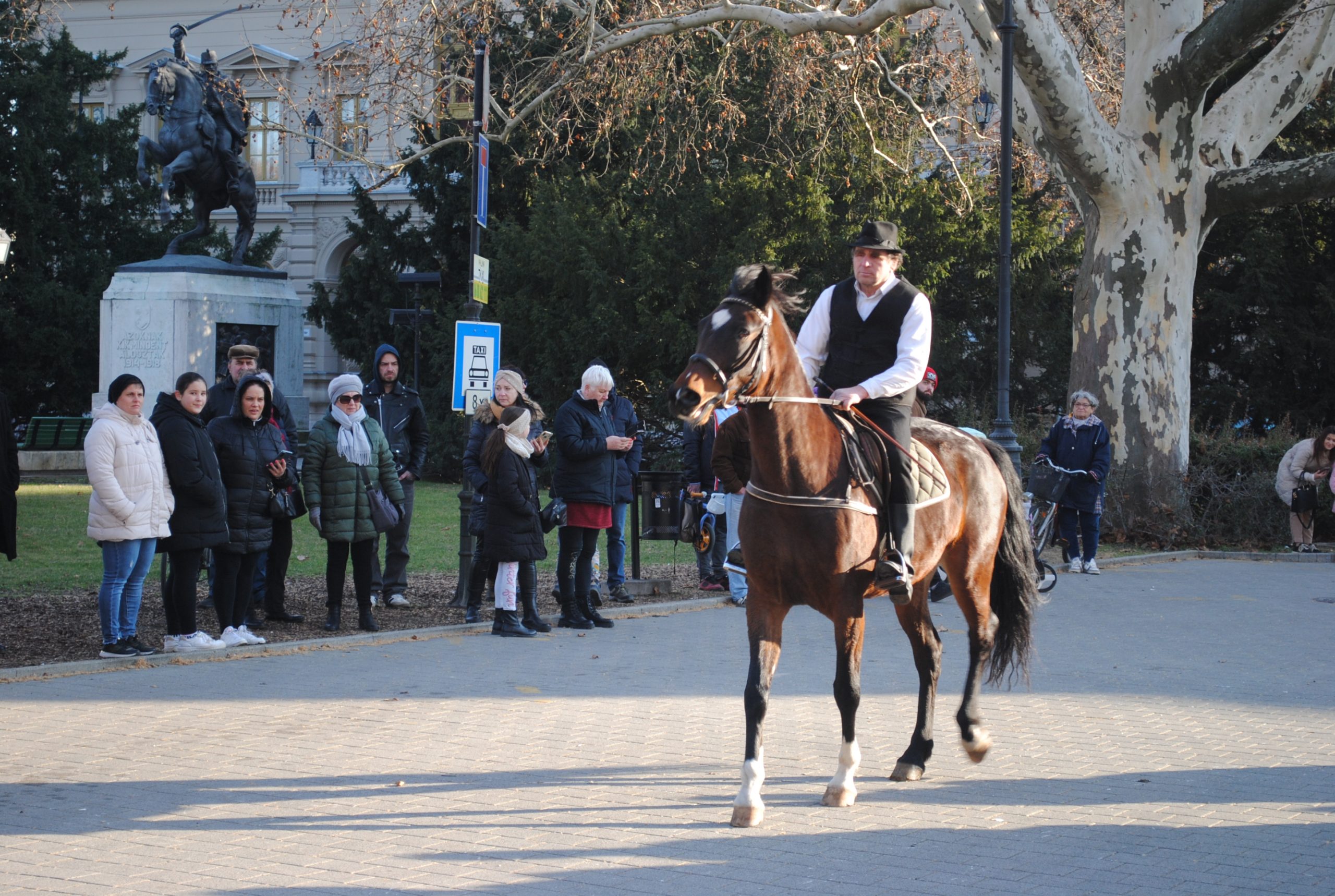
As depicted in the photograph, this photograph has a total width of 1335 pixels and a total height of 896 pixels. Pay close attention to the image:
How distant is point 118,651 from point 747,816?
5668mm

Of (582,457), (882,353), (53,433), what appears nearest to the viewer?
(882,353)

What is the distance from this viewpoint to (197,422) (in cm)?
1027

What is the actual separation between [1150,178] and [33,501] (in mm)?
18103

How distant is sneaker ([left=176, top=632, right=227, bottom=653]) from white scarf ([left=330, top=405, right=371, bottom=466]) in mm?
1887

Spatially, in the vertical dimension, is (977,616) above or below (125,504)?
below

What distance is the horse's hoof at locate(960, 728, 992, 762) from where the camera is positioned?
6.91 m

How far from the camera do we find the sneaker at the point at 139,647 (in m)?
9.80

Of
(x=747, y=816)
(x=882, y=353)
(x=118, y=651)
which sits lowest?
(x=118, y=651)

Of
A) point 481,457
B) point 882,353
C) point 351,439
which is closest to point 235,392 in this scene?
point 351,439

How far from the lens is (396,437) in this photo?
13.0m

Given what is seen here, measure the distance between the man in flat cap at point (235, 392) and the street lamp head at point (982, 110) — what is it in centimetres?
1573

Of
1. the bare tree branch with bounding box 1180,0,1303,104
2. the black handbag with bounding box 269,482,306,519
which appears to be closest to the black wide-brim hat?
the black handbag with bounding box 269,482,306,519

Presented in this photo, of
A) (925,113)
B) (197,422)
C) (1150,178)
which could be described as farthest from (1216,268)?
(197,422)

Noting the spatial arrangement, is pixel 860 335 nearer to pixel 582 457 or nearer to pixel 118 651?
pixel 582 457
